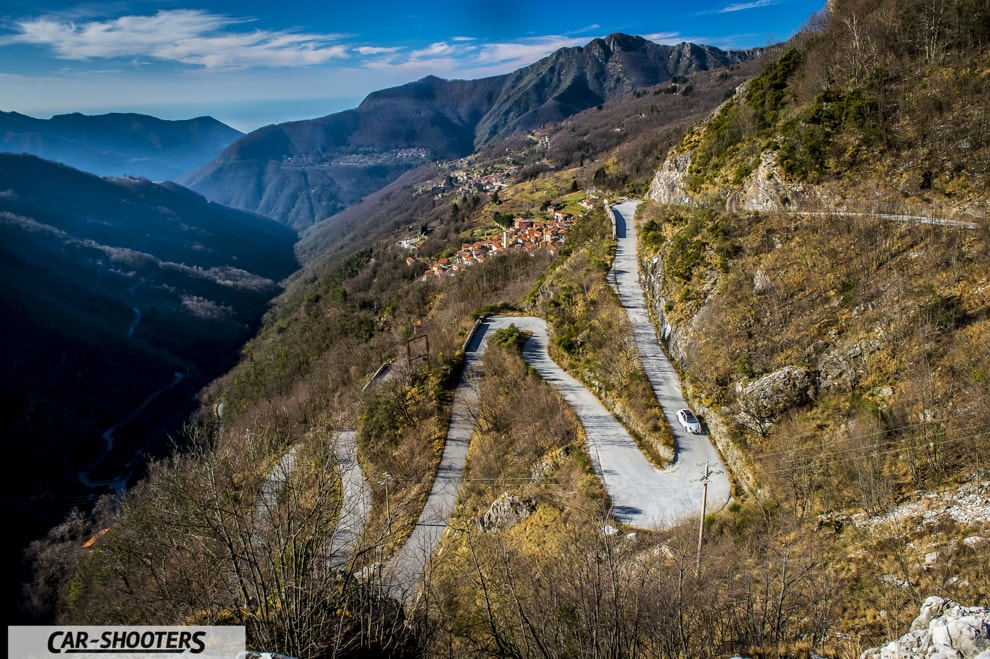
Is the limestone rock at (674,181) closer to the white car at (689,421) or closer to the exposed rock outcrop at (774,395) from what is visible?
the white car at (689,421)

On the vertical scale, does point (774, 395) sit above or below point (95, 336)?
above

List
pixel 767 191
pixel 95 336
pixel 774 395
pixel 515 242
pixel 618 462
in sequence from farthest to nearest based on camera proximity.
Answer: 1. pixel 95 336
2. pixel 515 242
3. pixel 767 191
4. pixel 618 462
5. pixel 774 395

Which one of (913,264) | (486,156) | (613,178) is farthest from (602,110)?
(913,264)

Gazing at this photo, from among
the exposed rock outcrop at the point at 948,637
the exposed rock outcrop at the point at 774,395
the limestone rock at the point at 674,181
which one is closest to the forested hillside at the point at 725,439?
the exposed rock outcrop at the point at 774,395

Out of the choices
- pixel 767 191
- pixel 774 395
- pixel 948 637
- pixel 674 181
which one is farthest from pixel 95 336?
pixel 948 637

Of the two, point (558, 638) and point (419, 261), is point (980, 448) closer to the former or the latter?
point (558, 638)

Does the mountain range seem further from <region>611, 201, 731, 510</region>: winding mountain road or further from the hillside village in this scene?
<region>611, 201, 731, 510</region>: winding mountain road

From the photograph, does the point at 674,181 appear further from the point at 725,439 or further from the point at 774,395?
the point at 725,439

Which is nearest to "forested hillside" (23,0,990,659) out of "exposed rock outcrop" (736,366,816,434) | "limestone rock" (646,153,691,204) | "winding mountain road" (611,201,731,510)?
"exposed rock outcrop" (736,366,816,434)
